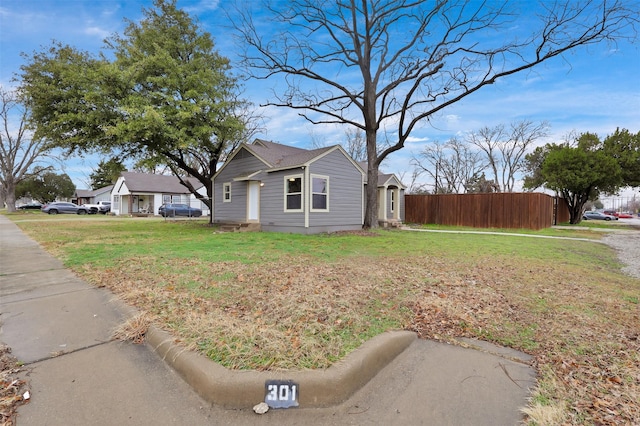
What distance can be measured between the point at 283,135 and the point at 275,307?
81.3ft

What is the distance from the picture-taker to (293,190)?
41.9 feet

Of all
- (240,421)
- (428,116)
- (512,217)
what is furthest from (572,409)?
(512,217)

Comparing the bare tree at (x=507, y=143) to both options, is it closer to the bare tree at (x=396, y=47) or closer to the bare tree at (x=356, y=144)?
the bare tree at (x=356, y=144)

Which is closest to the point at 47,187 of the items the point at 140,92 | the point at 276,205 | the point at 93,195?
→ the point at 93,195

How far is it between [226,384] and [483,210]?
20.0 m

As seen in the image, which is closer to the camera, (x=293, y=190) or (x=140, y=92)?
(x=293, y=190)

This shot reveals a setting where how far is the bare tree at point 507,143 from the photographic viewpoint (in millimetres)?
32438

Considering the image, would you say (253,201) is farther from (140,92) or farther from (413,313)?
(413,313)

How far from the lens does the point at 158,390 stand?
2.17 metres

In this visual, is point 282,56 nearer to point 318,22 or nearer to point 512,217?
point 318,22

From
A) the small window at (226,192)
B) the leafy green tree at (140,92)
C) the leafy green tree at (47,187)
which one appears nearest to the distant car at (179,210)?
the leafy green tree at (140,92)

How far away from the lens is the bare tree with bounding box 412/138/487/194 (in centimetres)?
3694

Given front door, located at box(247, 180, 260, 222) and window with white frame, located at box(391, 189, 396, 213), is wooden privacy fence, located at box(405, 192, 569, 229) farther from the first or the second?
front door, located at box(247, 180, 260, 222)

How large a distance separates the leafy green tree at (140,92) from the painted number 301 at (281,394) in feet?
42.1
